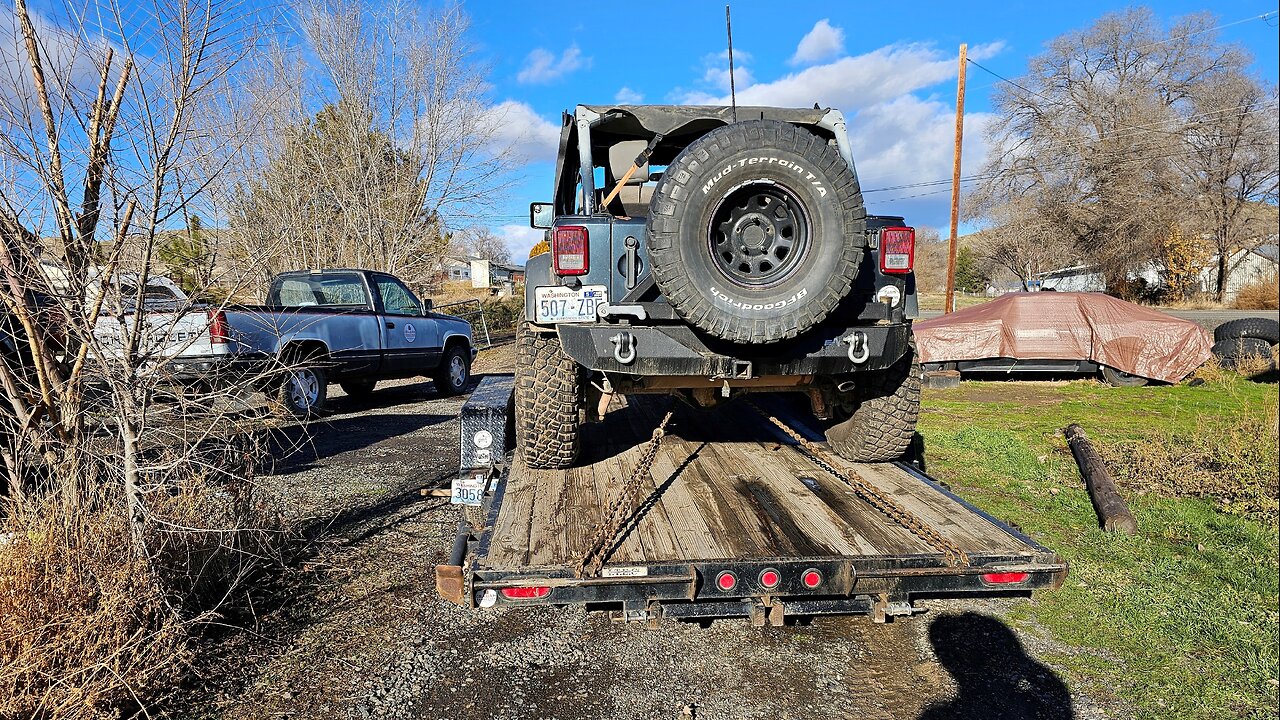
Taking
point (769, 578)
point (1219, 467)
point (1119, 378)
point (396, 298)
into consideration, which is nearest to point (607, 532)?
point (769, 578)

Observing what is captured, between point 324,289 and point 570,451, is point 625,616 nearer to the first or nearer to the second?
point 570,451

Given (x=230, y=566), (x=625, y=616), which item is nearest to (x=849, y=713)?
(x=625, y=616)

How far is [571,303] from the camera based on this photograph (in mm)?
3379

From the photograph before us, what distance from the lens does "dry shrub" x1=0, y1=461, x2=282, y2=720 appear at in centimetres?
252

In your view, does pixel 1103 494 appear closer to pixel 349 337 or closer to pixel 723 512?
pixel 723 512

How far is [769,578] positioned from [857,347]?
1.27m

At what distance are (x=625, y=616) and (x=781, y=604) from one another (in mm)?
559

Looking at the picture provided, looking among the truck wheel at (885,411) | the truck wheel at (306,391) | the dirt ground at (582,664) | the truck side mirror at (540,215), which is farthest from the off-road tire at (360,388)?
the truck wheel at (885,411)

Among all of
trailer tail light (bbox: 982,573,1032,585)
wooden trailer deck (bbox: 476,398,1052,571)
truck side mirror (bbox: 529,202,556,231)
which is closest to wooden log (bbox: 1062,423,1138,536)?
wooden trailer deck (bbox: 476,398,1052,571)

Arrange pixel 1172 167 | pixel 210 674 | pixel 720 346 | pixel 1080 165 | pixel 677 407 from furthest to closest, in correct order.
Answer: pixel 1080 165 → pixel 1172 167 → pixel 677 407 → pixel 720 346 → pixel 210 674

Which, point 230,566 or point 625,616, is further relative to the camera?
point 230,566

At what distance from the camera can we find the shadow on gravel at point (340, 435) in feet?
21.2

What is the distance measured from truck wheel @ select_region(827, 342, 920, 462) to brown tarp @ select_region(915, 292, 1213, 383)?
729 cm

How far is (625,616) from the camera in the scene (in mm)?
2545
